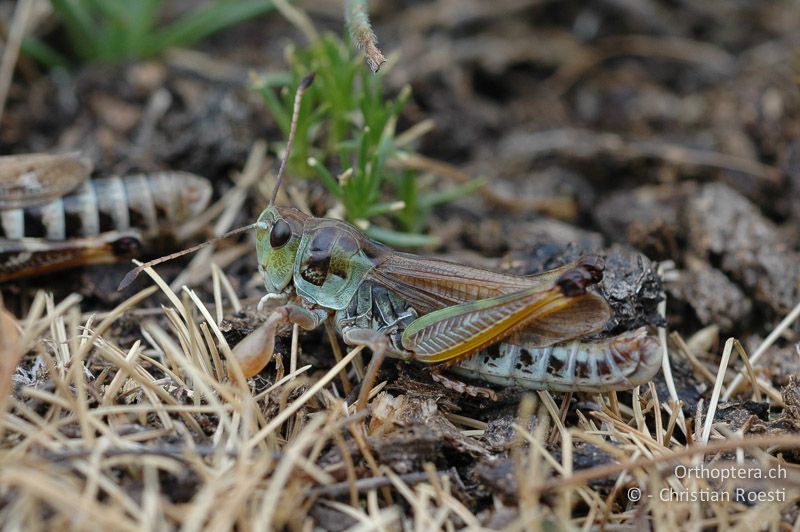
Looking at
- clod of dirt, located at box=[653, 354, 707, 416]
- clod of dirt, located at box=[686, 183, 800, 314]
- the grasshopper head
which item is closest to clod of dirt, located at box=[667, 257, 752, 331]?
clod of dirt, located at box=[686, 183, 800, 314]

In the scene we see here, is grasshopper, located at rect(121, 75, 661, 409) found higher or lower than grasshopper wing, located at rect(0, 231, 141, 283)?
lower

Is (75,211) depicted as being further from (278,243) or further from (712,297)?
(712,297)

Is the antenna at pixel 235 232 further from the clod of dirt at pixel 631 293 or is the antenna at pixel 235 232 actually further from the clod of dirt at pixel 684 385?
the clod of dirt at pixel 684 385

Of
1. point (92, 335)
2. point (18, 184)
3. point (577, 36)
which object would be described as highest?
point (577, 36)

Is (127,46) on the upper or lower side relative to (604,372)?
upper

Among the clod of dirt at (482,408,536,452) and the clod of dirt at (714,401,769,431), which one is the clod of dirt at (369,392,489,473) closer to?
the clod of dirt at (482,408,536,452)

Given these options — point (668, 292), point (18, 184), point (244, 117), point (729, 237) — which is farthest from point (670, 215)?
point (18, 184)

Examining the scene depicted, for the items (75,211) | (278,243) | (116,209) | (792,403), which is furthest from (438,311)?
(75,211)

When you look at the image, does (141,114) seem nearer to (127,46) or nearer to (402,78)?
(127,46)
